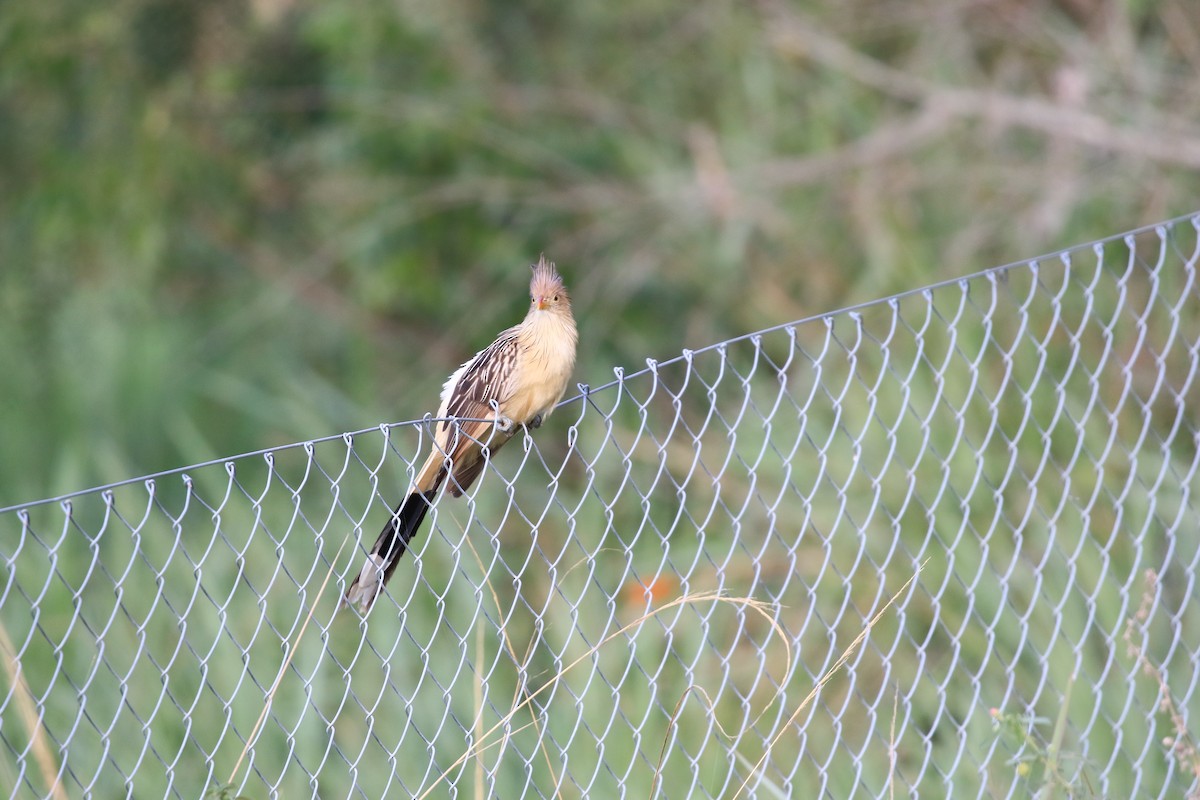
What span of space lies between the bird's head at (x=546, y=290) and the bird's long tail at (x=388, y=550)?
89 centimetres

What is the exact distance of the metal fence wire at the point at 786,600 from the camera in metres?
4.21

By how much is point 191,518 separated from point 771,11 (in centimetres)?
396

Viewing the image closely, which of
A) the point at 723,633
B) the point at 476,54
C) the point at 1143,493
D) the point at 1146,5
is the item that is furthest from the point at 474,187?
the point at 1143,493

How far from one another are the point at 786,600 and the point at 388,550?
110 inches

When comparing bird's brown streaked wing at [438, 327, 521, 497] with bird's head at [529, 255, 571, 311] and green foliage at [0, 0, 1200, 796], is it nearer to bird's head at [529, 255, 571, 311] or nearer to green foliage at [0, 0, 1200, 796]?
bird's head at [529, 255, 571, 311]

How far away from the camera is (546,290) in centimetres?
439

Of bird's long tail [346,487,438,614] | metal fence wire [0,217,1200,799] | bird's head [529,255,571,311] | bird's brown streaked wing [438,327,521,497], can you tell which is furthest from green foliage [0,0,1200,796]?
bird's long tail [346,487,438,614]

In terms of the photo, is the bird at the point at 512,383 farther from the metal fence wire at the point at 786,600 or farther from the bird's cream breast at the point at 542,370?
the metal fence wire at the point at 786,600

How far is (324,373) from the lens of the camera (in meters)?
9.14

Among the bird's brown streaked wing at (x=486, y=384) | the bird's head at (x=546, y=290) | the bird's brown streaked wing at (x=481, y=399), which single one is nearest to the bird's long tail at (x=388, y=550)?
the bird's brown streaked wing at (x=481, y=399)

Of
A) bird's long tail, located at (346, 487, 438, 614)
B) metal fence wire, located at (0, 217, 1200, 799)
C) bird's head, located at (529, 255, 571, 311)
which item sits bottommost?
metal fence wire, located at (0, 217, 1200, 799)

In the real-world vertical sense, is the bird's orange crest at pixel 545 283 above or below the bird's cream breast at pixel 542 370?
above

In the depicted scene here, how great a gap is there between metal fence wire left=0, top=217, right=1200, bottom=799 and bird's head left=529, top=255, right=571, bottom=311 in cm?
45

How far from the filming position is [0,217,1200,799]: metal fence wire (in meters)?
4.21
